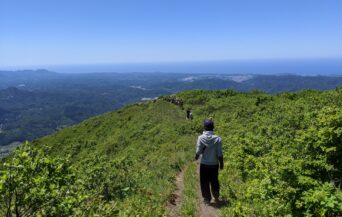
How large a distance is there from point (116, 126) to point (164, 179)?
31229 mm

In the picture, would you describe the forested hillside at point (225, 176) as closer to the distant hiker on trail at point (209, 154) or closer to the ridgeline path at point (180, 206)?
the ridgeline path at point (180, 206)

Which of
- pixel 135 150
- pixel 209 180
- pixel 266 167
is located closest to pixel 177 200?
pixel 209 180

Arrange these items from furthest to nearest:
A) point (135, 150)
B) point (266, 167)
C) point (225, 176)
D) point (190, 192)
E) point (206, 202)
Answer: point (135, 150)
point (225, 176)
point (190, 192)
point (206, 202)
point (266, 167)

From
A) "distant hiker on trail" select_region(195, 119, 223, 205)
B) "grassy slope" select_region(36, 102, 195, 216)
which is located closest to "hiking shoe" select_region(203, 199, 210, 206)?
"distant hiker on trail" select_region(195, 119, 223, 205)

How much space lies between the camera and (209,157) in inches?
436

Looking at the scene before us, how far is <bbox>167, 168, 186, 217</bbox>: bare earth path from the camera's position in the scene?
10.9 metres

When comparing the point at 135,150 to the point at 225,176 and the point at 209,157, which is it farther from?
the point at 209,157

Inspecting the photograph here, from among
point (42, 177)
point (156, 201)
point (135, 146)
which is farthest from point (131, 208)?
point (135, 146)

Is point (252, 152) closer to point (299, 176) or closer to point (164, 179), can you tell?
point (164, 179)

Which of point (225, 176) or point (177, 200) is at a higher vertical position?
point (225, 176)

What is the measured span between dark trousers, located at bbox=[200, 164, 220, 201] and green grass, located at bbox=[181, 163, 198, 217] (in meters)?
0.52

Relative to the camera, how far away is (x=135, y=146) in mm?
31469

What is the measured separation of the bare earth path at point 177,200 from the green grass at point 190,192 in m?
0.20

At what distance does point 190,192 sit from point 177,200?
565mm
